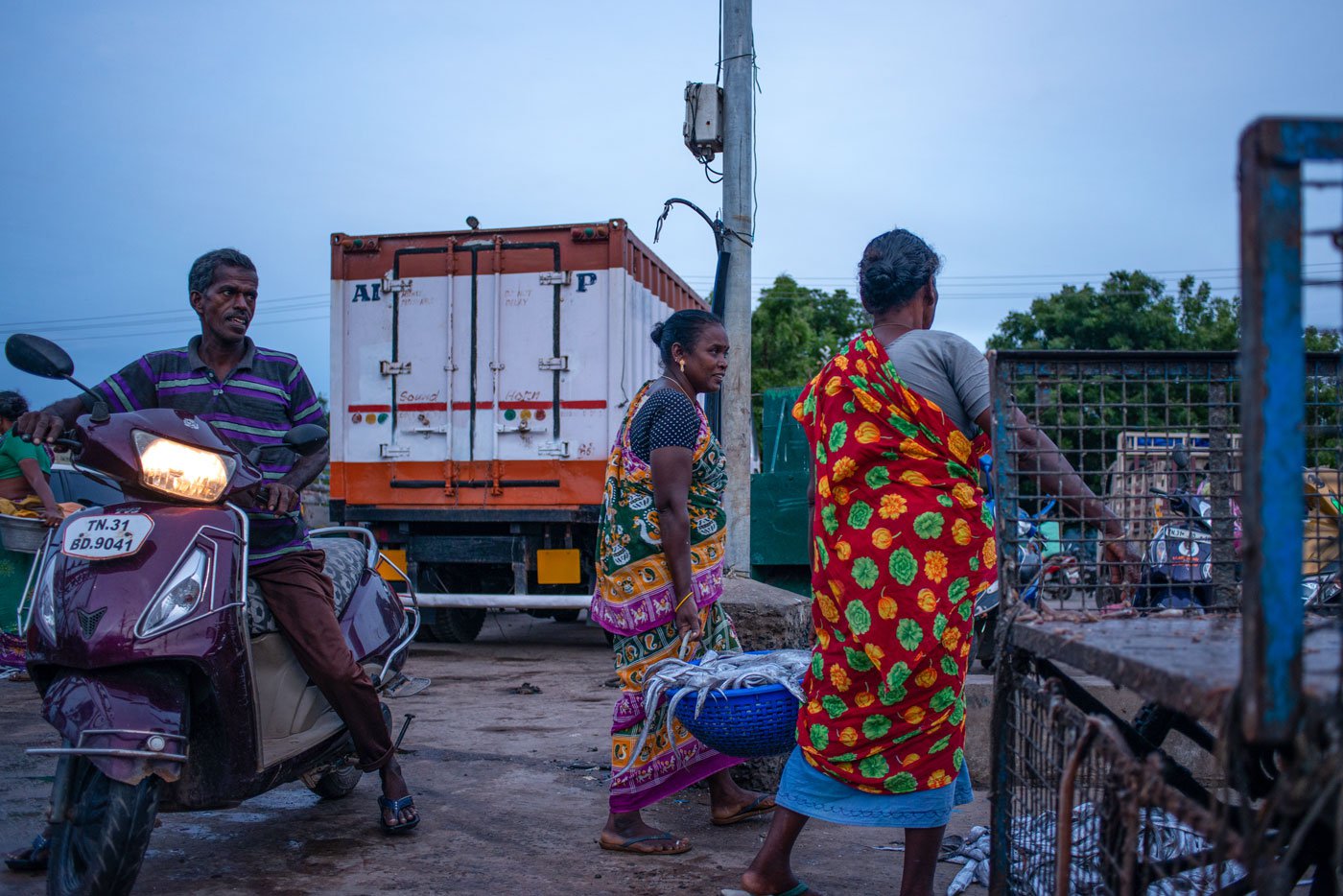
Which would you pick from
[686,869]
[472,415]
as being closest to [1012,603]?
[686,869]

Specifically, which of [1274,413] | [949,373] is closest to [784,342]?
[949,373]

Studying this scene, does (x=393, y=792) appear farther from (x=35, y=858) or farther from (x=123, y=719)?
(x=123, y=719)

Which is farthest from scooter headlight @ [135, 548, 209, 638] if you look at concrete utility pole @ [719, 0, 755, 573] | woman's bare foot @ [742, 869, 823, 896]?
concrete utility pole @ [719, 0, 755, 573]

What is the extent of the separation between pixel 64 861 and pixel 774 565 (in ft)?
24.3

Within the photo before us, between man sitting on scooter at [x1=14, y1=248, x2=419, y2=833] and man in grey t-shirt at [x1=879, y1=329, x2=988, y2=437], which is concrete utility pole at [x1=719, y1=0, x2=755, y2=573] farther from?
man in grey t-shirt at [x1=879, y1=329, x2=988, y2=437]

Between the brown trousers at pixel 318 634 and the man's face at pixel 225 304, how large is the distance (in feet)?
2.36

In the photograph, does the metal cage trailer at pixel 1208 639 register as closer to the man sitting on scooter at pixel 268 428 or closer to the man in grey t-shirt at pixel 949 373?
the man in grey t-shirt at pixel 949 373

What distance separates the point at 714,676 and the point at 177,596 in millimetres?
1445

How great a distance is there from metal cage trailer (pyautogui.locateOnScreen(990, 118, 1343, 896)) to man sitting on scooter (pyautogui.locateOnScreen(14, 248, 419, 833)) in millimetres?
1958

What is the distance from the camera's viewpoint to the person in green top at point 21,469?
6.77 meters

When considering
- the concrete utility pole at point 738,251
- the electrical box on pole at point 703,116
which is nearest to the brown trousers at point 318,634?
the concrete utility pole at point 738,251

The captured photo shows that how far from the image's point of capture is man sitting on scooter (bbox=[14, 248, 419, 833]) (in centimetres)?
318

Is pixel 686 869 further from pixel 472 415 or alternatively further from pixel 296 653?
pixel 472 415

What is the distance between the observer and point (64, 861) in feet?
8.43
